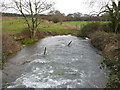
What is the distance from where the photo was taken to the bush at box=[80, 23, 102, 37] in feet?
81.5

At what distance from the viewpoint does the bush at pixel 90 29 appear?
24844 millimetres

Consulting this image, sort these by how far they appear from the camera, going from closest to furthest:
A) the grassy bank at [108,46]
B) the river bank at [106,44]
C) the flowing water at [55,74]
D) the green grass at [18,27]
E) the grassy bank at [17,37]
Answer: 1. the grassy bank at [108,46]
2. the flowing water at [55,74]
3. the river bank at [106,44]
4. the grassy bank at [17,37]
5. the green grass at [18,27]

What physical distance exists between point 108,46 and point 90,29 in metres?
10.5

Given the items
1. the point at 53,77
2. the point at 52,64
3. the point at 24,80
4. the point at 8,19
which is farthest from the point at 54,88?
the point at 8,19

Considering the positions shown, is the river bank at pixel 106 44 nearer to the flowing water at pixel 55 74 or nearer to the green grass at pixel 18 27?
the flowing water at pixel 55 74

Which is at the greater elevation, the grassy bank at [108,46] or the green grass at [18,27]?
the green grass at [18,27]

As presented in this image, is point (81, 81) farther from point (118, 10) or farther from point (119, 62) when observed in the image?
point (118, 10)

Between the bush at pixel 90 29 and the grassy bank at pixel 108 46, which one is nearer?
the grassy bank at pixel 108 46

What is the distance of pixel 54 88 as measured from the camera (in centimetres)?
796

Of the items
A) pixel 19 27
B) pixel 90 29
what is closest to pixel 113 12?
pixel 90 29

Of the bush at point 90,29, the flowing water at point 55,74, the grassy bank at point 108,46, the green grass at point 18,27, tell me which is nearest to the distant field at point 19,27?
the green grass at point 18,27

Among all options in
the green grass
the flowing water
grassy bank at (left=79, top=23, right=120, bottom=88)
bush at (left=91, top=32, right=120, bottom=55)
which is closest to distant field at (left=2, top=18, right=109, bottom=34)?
the green grass

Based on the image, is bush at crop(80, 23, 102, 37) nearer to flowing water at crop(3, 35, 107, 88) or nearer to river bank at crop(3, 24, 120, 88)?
river bank at crop(3, 24, 120, 88)

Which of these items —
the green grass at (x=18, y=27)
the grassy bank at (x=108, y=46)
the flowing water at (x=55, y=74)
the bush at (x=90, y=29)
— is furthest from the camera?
the green grass at (x=18, y=27)
